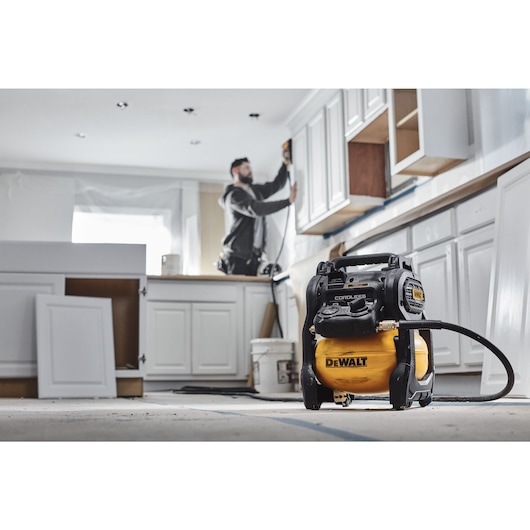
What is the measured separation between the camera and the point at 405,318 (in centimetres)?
208

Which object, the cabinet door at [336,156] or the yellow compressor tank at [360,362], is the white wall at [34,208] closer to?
the cabinet door at [336,156]

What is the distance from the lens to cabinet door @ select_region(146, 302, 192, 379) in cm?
668

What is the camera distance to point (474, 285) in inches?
143

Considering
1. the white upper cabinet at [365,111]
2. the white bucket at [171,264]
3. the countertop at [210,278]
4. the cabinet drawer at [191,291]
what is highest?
the white upper cabinet at [365,111]

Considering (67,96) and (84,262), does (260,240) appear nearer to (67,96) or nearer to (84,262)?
(67,96)

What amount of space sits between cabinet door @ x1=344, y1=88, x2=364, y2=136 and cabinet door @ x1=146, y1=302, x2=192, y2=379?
2339 mm

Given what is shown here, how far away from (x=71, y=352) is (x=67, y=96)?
134 inches

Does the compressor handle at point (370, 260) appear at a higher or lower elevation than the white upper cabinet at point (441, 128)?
lower

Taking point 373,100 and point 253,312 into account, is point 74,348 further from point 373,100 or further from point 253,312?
point 253,312

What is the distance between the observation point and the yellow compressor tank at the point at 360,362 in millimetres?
2061

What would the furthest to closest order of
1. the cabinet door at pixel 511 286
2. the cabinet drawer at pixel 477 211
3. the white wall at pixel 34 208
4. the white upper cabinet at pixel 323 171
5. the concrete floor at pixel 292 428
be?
the white wall at pixel 34 208 < the white upper cabinet at pixel 323 171 < the cabinet drawer at pixel 477 211 < the cabinet door at pixel 511 286 < the concrete floor at pixel 292 428

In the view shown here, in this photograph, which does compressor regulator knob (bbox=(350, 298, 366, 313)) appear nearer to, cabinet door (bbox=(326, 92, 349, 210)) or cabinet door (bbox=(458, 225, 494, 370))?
cabinet door (bbox=(458, 225, 494, 370))

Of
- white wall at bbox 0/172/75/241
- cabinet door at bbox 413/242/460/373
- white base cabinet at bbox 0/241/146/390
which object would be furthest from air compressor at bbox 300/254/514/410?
white wall at bbox 0/172/75/241

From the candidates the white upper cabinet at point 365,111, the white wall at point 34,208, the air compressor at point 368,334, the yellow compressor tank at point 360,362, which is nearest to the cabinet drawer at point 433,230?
the white upper cabinet at point 365,111
